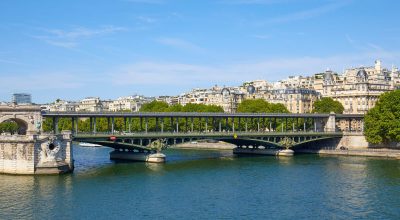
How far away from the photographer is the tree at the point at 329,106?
489 feet

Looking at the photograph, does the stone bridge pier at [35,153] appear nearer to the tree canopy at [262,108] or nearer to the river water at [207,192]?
the river water at [207,192]

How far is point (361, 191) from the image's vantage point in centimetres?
5609

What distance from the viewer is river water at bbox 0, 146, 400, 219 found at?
45969 mm

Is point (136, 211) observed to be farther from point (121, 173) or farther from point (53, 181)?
point (121, 173)

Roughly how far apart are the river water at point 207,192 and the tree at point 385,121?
13.8 metres

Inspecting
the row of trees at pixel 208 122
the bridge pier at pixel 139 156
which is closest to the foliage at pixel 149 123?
the row of trees at pixel 208 122

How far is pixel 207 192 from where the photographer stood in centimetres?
5581

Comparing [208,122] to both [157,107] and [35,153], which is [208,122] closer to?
[157,107]

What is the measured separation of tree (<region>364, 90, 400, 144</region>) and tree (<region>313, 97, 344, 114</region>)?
48.6m

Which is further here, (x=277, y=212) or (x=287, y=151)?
(x=287, y=151)

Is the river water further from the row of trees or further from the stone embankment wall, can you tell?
the row of trees

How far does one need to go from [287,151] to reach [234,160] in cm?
1280

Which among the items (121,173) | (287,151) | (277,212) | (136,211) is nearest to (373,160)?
(287,151)

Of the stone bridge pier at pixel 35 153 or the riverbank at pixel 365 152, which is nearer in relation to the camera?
the stone bridge pier at pixel 35 153
